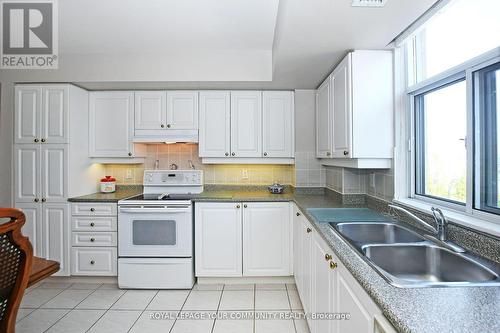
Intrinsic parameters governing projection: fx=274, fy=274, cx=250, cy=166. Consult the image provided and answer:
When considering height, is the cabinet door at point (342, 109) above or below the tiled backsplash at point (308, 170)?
above

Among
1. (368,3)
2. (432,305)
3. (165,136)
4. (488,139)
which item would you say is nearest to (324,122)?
(368,3)

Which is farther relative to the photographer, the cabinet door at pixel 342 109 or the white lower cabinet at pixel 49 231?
the white lower cabinet at pixel 49 231

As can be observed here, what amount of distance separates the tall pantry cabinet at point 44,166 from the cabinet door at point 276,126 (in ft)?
6.90

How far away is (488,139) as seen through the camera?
1.41m

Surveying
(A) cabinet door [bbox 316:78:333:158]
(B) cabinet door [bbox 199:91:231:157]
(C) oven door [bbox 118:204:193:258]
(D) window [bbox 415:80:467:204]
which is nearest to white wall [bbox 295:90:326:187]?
(A) cabinet door [bbox 316:78:333:158]

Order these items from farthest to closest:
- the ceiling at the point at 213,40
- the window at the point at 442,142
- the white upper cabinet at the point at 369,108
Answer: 1. the white upper cabinet at the point at 369,108
2. the ceiling at the point at 213,40
3. the window at the point at 442,142

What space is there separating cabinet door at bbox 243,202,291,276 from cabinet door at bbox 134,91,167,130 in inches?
56.7

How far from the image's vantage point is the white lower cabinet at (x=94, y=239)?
112 inches

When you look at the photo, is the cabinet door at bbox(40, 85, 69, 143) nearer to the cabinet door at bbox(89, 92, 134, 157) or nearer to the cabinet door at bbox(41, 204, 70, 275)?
the cabinet door at bbox(89, 92, 134, 157)

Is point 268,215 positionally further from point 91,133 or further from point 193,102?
point 91,133

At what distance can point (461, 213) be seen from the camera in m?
1.54

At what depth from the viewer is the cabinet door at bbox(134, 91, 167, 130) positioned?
10.4 ft

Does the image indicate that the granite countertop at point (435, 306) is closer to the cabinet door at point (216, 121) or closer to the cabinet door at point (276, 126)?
the cabinet door at point (276, 126)

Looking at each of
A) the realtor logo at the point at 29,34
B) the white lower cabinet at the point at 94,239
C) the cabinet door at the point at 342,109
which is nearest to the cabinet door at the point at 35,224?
the white lower cabinet at the point at 94,239
